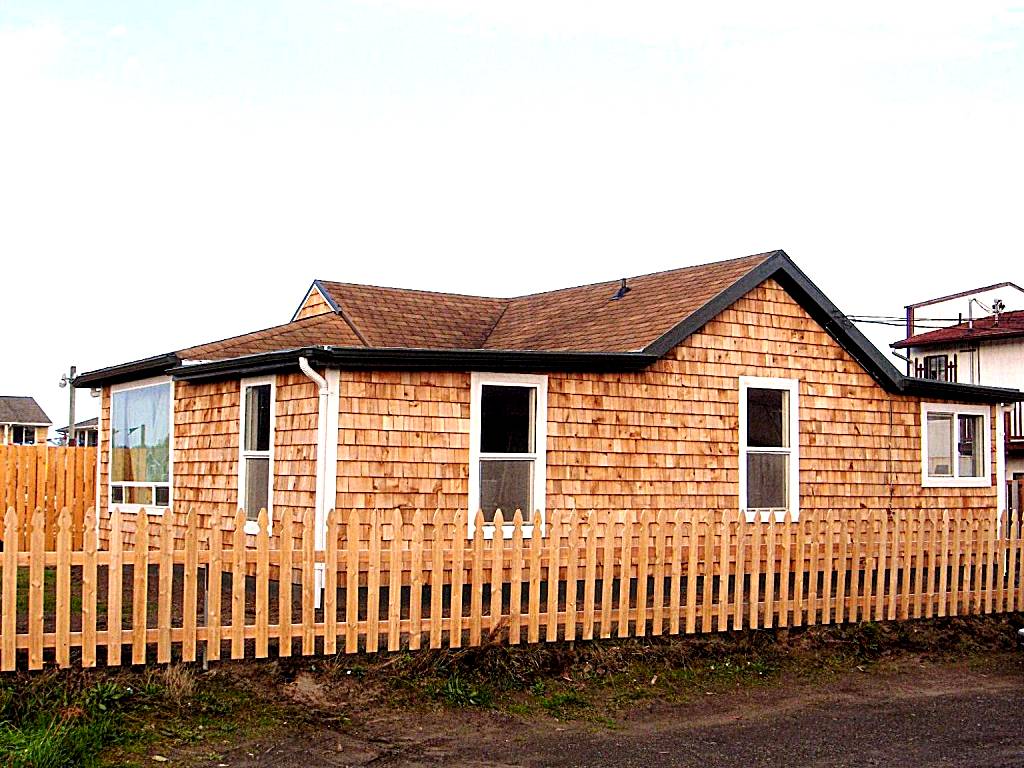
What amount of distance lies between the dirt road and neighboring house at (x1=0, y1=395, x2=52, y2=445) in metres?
72.9

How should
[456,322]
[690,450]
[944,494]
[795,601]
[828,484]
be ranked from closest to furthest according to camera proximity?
[795,601] → [690,450] → [828,484] → [944,494] → [456,322]

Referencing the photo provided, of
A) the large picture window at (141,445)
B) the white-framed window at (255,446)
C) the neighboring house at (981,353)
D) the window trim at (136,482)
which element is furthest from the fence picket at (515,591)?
the neighboring house at (981,353)

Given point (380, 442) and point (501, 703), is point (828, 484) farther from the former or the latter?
point (501, 703)

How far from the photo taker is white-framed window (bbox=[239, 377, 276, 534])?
14016 mm

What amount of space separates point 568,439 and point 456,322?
6.19 metres

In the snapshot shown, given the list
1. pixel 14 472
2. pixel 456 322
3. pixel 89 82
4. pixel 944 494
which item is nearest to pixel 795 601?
pixel 944 494

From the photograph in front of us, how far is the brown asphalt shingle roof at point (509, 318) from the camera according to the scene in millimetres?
15555

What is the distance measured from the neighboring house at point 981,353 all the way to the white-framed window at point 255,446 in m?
25.1

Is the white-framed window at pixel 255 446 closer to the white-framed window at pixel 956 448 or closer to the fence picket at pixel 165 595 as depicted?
the fence picket at pixel 165 595

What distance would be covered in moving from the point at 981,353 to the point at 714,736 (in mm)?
31426

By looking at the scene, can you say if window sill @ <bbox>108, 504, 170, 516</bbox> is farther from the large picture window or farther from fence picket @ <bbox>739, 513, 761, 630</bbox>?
fence picket @ <bbox>739, 513, 761, 630</bbox>

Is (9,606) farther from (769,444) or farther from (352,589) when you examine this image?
(769,444)

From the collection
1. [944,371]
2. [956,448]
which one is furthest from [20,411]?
[956,448]

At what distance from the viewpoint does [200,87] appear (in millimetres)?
15562
